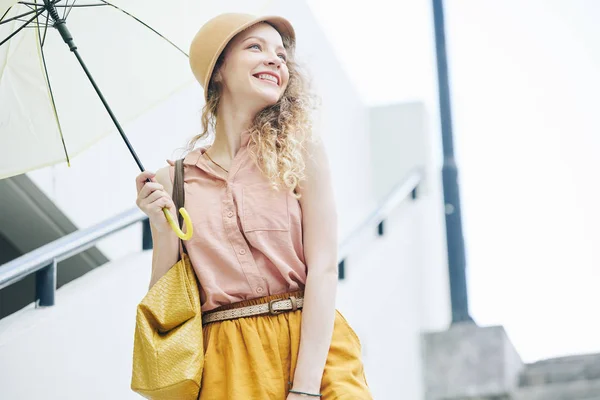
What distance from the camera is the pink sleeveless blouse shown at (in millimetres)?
2240

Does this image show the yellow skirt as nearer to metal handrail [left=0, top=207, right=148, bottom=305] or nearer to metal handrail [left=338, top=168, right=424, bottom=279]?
metal handrail [left=0, top=207, right=148, bottom=305]

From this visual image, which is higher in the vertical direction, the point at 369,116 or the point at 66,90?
the point at 369,116

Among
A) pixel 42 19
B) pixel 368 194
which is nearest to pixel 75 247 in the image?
pixel 42 19

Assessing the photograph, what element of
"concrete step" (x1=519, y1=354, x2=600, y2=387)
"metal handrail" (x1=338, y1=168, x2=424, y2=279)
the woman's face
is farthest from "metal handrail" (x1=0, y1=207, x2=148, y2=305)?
"concrete step" (x1=519, y1=354, x2=600, y2=387)

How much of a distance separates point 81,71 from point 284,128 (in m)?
0.68

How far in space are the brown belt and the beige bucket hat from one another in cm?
59

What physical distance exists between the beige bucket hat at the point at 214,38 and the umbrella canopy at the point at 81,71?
1.05 ft

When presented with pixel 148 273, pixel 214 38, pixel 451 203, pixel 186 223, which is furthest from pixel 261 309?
pixel 451 203

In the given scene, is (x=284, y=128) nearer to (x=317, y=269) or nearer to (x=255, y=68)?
(x=255, y=68)

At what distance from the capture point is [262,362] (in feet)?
7.09

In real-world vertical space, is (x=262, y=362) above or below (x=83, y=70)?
below

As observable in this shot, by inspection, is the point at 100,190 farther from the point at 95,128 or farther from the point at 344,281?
the point at 95,128

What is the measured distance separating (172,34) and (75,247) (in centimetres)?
96

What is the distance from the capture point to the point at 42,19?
8.15 feet
